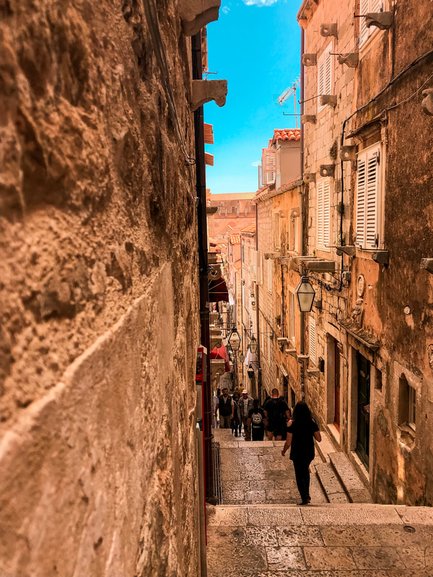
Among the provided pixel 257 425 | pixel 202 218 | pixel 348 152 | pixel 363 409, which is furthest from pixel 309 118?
pixel 257 425

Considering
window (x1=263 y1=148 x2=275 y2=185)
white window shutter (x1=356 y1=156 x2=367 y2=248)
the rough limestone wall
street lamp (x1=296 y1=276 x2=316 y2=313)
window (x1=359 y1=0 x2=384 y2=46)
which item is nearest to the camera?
the rough limestone wall

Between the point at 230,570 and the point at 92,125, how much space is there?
479 cm

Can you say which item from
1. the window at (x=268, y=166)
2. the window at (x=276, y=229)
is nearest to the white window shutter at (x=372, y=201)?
the window at (x=276, y=229)

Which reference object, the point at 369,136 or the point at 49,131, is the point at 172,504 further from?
the point at 369,136

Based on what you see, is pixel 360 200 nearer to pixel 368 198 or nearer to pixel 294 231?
pixel 368 198

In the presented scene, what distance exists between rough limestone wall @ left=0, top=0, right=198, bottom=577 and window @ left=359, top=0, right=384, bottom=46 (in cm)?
743

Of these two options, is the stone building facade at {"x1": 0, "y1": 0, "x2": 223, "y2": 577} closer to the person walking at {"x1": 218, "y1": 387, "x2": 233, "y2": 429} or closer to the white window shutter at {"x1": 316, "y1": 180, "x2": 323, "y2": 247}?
the white window shutter at {"x1": 316, "y1": 180, "x2": 323, "y2": 247}

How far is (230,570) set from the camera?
459 centimetres

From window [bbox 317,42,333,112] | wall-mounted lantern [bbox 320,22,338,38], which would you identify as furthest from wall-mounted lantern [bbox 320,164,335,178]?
wall-mounted lantern [bbox 320,22,338,38]

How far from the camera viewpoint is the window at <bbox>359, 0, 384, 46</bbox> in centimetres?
733

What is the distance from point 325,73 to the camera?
10648mm

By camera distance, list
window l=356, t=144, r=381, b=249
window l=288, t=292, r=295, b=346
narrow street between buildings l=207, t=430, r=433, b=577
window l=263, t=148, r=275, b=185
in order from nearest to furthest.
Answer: narrow street between buildings l=207, t=430, r=433, b=577 < window l=356, t=144, r=381, b=249 < window l=288, t=292, r=295, b=346 < window l=263, t=148, r=275, b=185

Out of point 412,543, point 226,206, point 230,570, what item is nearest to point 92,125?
point 230,570

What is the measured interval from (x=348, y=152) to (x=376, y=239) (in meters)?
2.17
